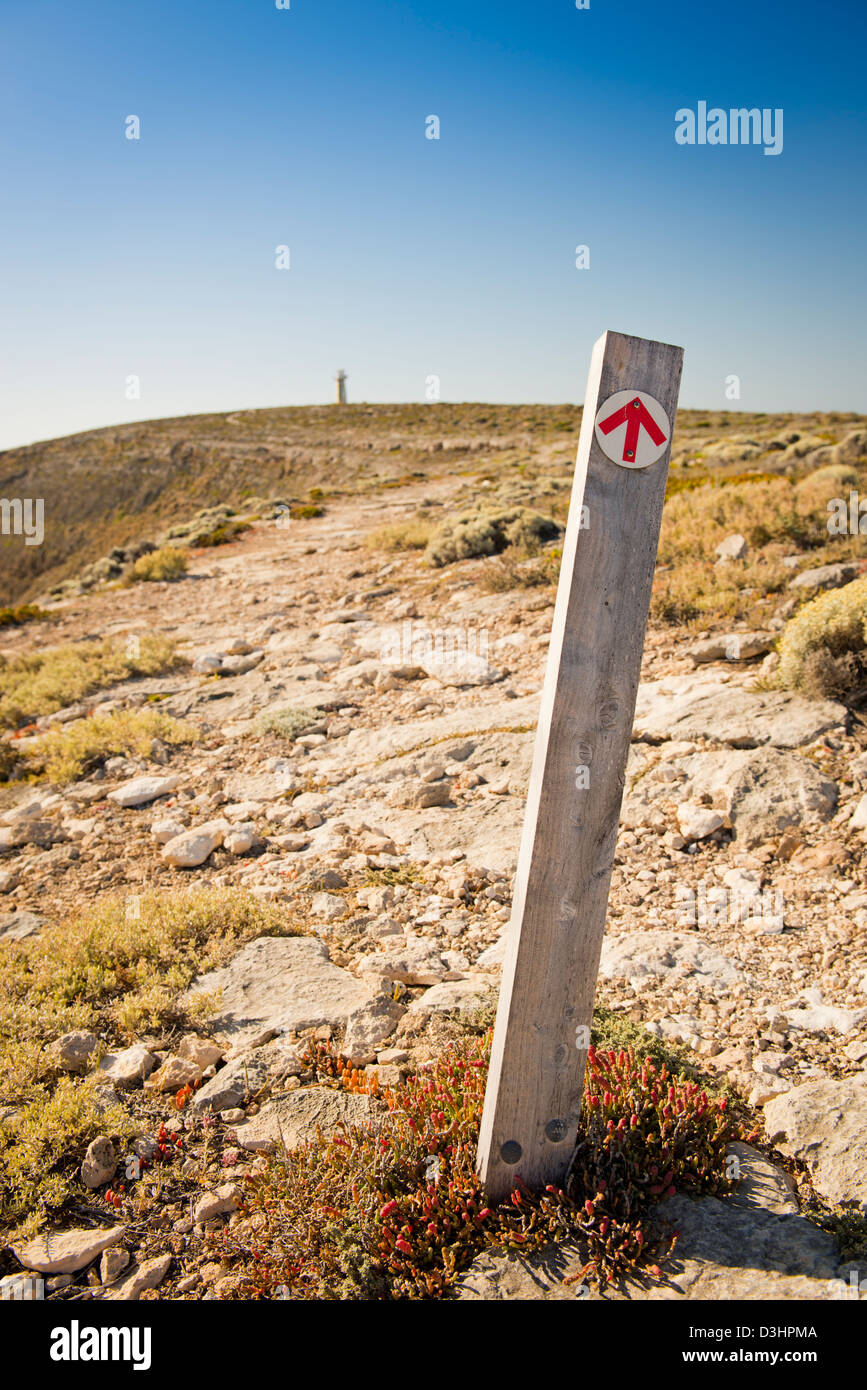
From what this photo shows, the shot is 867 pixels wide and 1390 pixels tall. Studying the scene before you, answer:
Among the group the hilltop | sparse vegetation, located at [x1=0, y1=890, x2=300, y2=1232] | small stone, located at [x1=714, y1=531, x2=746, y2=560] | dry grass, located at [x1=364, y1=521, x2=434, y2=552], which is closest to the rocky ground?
sparse vegetation, located at [x1=0, y1=890, x2=300, y2=1232]

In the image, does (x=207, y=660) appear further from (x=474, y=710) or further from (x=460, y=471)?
(x=460, y=471)

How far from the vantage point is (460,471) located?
108 feet

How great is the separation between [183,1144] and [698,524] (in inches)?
384

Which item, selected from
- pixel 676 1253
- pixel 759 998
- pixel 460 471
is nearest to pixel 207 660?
pixel 759 998

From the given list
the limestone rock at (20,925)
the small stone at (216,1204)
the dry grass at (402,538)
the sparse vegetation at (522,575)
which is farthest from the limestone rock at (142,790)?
the dry grass at (402,538)

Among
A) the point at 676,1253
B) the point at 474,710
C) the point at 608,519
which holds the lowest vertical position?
the point at 676,1253

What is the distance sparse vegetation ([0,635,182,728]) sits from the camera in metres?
8.98

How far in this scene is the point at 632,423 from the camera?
2.07 metres

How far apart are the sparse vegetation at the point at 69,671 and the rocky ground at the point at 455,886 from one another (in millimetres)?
495

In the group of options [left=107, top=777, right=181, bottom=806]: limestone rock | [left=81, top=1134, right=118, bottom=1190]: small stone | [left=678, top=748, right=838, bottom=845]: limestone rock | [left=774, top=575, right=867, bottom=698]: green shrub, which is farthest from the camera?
[left=107, top=777, right=181, bottom=806]: limestone rock

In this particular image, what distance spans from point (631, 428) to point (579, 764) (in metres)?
0.95

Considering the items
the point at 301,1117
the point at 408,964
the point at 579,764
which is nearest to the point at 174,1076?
the point at 301,1117

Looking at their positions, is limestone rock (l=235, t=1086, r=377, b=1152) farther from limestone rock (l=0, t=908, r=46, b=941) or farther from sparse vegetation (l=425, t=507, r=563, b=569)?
sparse vegetation (l=425, t=507, r=563, b=569)

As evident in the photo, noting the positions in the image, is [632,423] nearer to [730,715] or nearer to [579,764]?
[579,764]
